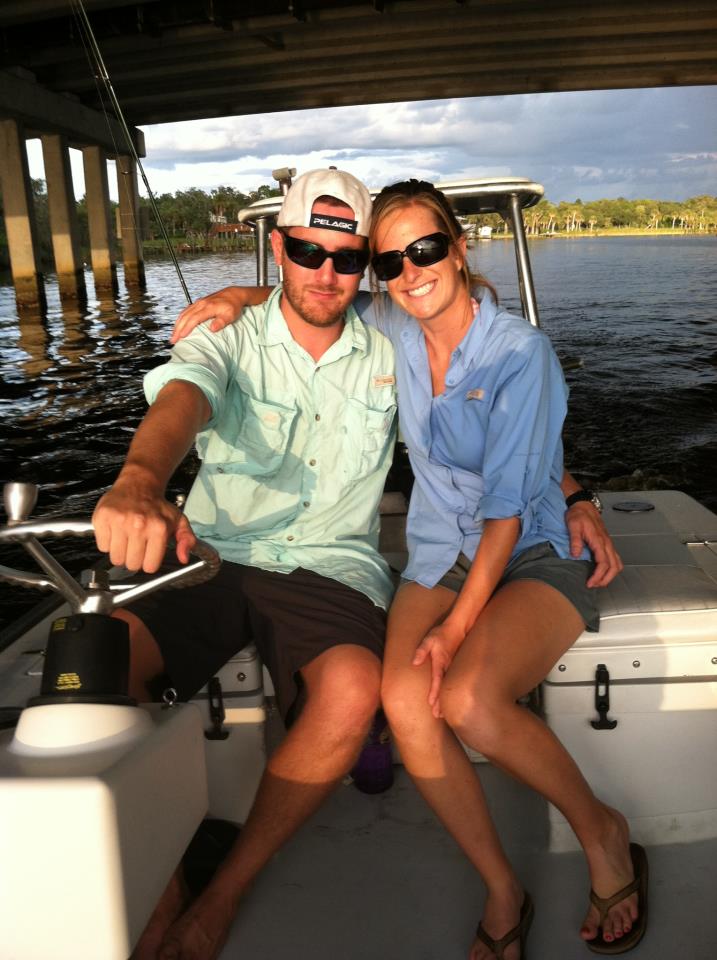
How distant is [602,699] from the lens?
2.11m

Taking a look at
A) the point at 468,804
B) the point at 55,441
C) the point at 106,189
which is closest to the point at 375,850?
the point at 468,804

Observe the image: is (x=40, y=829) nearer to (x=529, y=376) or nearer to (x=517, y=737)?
(x=517, y=737)

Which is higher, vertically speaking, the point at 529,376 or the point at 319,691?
the point at 529,376

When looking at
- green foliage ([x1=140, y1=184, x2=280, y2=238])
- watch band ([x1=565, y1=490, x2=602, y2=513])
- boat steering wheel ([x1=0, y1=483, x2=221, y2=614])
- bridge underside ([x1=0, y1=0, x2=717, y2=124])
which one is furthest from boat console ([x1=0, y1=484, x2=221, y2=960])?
green foliage ([x1=140, y1=184, x2=280, y2=238])

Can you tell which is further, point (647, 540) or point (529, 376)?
point (647, 540)

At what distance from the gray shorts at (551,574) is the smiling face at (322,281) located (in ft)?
2.59

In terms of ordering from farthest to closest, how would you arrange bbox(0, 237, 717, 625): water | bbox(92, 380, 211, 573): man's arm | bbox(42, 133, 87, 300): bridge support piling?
bbox(42, 133, 87, 300): bridge support piling → bbox(0, 237, 717, 625): water → bbox(92, 380, 211, 573): man's arm

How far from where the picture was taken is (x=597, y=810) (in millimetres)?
1906

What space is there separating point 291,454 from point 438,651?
0.74 m

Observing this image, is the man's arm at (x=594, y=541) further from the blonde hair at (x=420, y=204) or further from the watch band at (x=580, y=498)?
the blonde hair at (x=420, y=204)

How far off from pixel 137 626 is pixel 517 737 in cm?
94

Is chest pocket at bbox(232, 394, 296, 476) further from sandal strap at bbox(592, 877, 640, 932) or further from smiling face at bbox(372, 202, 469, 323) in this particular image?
sandal strap at bbox(592, 877, 640, 932)

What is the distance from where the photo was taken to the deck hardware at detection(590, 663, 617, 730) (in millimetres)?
2098

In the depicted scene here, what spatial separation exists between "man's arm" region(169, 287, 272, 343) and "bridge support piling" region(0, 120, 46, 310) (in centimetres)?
1908
